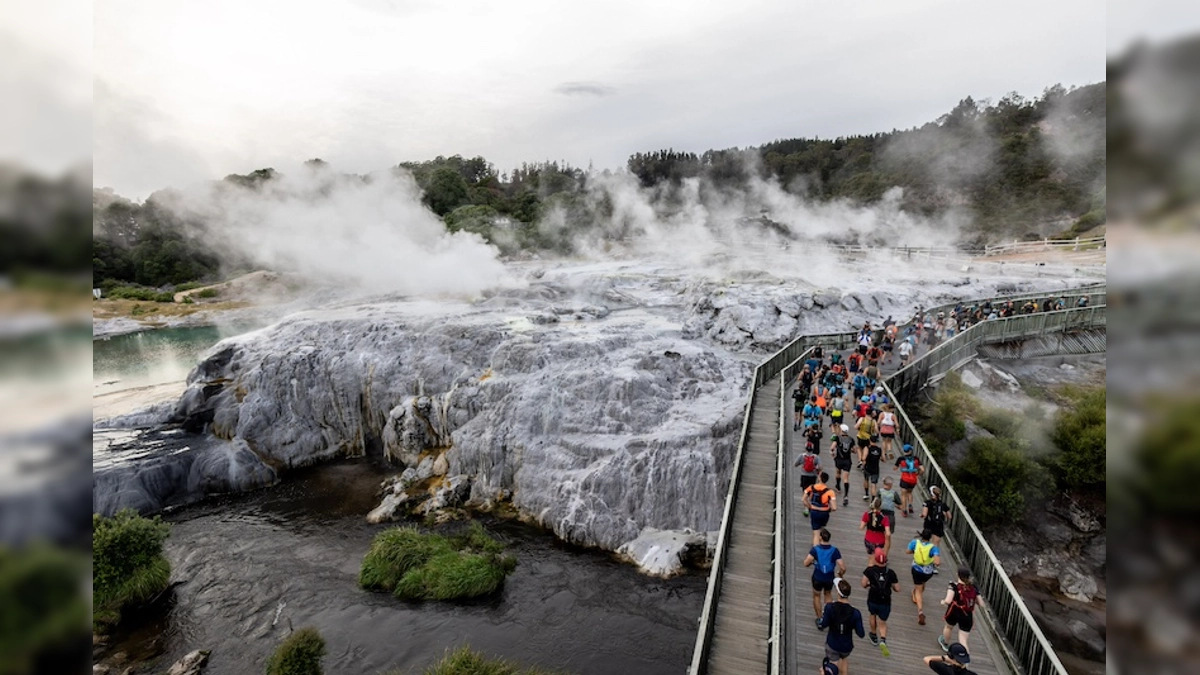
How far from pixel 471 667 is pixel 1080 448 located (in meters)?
19.1

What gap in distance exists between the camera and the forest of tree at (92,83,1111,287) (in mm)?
55000

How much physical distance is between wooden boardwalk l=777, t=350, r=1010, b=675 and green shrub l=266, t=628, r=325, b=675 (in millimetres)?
10396

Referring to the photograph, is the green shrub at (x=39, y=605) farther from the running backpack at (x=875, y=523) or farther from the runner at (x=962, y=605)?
the running backpack at (x=875, y=523)

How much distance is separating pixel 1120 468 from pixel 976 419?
21644mm

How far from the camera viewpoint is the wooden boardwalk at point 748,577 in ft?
24.7

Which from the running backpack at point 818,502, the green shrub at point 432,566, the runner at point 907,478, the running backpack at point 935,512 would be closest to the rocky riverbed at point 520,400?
the green shrub at point 432,566

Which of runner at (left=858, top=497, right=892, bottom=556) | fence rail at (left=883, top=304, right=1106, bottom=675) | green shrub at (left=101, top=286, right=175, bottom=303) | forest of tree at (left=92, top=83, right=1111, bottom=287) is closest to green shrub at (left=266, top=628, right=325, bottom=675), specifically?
runner at (left=858, top=497, right=892, bottom=556)

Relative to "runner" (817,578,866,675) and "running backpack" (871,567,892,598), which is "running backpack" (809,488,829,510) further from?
"runner" (817,578,866,675)

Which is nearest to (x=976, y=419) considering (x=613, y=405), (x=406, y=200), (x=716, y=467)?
(x=716, y=467)

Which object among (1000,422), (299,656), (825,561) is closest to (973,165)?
(1000,422)

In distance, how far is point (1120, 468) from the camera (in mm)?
1321

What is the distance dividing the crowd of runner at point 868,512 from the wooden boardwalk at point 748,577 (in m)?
0.72

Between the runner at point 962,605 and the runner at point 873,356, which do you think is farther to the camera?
the runner at point 873,356

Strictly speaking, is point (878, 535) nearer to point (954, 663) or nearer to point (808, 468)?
point (954, 663)
